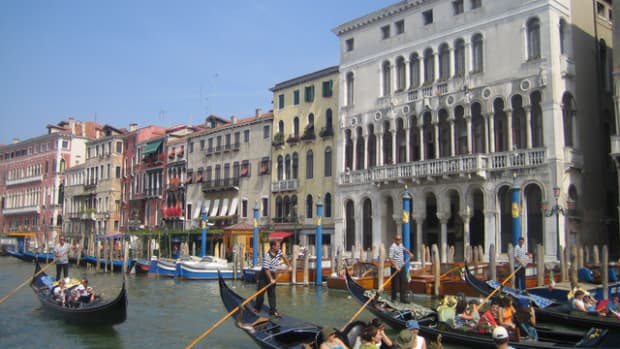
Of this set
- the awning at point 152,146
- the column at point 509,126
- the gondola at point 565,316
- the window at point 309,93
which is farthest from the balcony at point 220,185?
the gondola at point 565,316

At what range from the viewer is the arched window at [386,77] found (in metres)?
22.2

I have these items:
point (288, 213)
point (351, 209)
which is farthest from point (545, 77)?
point (288, 213)

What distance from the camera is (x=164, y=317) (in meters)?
12.8

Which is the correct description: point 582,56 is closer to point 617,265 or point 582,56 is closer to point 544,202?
point 544,202

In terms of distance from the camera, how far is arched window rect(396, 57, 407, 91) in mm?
21703

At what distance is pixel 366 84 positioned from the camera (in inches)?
902

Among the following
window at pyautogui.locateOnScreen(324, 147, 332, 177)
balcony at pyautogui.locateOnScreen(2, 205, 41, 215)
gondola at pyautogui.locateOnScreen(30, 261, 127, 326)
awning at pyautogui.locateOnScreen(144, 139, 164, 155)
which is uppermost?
awning at pyautogui.locateOnScreen(144, 139, 164, 155)

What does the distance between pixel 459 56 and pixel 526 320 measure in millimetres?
13243

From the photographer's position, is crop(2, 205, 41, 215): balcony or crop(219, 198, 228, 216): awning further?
crop(2, 205, 41, 215): balcony

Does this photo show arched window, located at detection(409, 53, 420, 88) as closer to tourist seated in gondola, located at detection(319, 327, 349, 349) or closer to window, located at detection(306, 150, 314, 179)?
window, located at detection(306, 150, 314, 179)

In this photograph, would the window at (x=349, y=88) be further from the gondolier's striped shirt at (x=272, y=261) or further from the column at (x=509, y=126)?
the gondolier's striped shirt at (x=272, y=261)

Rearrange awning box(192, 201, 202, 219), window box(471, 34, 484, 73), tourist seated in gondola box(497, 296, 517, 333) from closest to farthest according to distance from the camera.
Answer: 1. tourist seated in gondola box(497, 296, 517, 333)
2. window box(471, 34, 484, 73)
3. awning box(192, 201, 202, 219)

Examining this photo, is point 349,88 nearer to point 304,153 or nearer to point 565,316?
point 304,153

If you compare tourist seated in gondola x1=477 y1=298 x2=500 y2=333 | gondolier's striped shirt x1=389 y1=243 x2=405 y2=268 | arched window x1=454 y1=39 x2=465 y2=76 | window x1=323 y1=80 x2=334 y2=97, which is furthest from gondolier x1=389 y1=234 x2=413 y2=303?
window x1=323 y1=80 x2=334 y2=97
